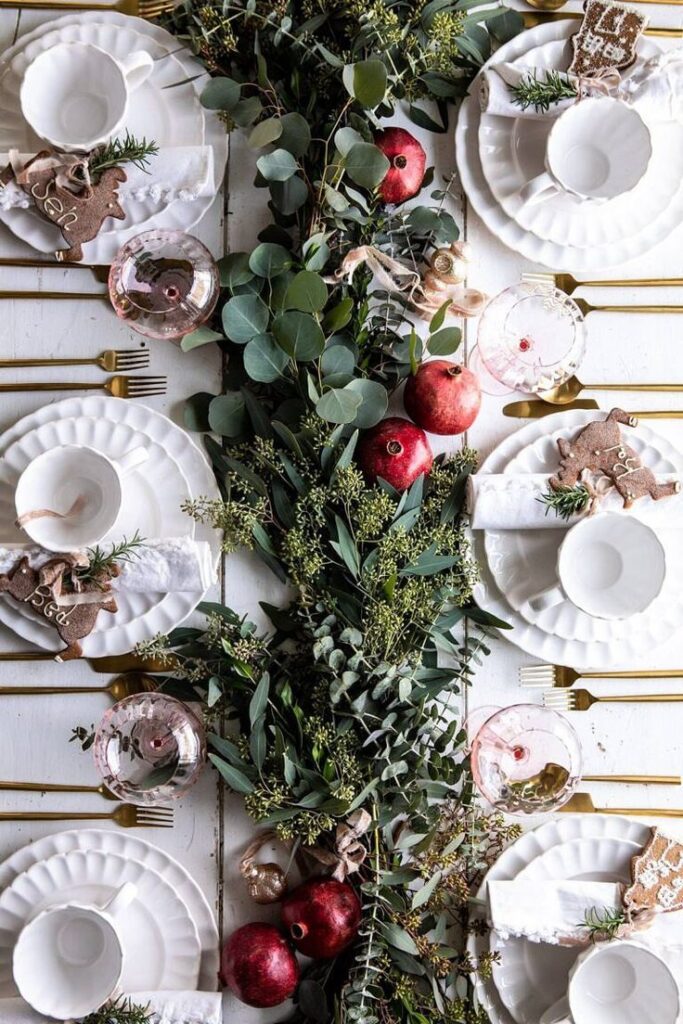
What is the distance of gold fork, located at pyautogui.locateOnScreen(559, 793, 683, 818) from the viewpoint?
1600 mm

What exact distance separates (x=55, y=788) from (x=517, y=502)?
820 mm

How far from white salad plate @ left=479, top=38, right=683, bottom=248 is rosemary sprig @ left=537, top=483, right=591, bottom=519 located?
0.39 m

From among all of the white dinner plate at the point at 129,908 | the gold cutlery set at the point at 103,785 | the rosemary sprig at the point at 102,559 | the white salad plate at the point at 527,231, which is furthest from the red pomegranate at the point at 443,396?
the white dinner plate at the point at 129,908

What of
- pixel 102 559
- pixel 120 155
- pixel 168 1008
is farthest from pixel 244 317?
pixel 168 1008

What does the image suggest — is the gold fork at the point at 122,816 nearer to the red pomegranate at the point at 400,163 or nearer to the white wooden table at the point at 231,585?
the white wooden table at the point at 231,585

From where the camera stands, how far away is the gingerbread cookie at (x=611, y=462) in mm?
1549

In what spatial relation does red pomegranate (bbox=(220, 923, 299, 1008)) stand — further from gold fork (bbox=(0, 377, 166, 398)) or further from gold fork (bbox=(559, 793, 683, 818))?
gold fork (bbox=(0, 377, 166, 398))

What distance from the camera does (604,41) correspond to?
5.15 feet

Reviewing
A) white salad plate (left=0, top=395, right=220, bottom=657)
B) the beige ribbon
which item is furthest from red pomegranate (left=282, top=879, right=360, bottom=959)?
white salad plate (left=0, top=395, right=220, bottom=657)

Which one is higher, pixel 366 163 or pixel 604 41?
pixel 604 41

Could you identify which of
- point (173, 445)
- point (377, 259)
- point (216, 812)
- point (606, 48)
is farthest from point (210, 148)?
point (216, 812)

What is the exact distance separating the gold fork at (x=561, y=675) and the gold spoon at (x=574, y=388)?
16.4 inches

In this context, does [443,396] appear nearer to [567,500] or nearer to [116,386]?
[567,500]

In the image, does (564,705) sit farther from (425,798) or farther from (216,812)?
(216,812)
